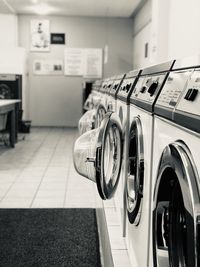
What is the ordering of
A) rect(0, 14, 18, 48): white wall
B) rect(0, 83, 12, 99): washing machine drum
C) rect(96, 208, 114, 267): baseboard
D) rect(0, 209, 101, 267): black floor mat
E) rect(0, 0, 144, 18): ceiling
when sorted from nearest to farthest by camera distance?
1. rect(96, 208, 114, 267): baseboard
2. rect(0, 209, 101, 267): black floor mat
3. rect(0, 0, 144, 18): ceiling
4. rect(0, 83, 12, 99): washing machine drum
5. rect(0, 14, 18, 48): white wall

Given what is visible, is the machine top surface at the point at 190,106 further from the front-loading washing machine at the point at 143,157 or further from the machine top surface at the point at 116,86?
the machine top surface at the point at 116,86

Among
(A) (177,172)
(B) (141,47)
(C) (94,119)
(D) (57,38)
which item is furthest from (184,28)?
(D) (57,38)

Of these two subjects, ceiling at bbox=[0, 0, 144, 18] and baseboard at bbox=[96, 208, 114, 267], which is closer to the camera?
baseboard at bbox=[96, 208, 114, 267]

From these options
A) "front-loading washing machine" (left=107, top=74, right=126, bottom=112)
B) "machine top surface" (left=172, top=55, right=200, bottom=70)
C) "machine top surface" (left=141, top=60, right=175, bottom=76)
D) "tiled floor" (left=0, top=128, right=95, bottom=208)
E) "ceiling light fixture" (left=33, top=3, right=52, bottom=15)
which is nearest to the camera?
"machine top surface" (left=172, top=55, right=200, bottom=70)

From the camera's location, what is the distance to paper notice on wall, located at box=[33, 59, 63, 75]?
9.95 metres

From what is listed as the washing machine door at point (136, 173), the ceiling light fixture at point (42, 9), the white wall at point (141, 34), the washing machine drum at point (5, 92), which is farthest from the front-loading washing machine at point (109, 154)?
the ceiling light fixture at point (42, 9)

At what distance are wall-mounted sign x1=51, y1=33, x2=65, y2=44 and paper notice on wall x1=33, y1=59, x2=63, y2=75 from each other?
488mm

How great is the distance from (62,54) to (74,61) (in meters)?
0.36

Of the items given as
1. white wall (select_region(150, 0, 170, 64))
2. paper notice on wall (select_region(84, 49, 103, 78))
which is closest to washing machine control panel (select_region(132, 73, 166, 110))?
white wall (select_region(150, 0, 170, 64))

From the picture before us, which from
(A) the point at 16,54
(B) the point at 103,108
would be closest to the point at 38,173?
(B) the point at 103,108

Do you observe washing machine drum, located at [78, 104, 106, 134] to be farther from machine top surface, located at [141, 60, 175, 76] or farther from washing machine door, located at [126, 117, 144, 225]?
machine top surface, located at [141, 60, 175, 76]

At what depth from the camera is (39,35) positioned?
32.1ft

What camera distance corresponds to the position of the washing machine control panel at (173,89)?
1.10m

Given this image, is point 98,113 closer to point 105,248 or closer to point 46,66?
point 105,248
